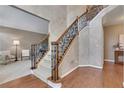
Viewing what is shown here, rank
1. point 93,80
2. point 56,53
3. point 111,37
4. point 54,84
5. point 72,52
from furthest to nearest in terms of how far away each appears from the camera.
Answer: point 111,37 < point 72,52 < point 93,80 < point 56,53 < point 54,84

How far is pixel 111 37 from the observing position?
5156mm

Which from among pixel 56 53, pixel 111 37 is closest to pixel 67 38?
pixel 56 53

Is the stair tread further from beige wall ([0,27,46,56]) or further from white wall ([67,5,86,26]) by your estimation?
white wall ([67,5,86,26])

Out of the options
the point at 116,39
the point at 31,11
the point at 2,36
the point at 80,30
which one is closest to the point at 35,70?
the point at 2,36

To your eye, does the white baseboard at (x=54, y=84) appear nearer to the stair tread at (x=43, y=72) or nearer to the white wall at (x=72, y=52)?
the stair tread at (x=43, y=72)

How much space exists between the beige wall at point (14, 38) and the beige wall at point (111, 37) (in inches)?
166

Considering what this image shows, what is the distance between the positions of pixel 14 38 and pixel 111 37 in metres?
4.83

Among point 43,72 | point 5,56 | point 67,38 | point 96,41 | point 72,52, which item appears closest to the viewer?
point 5,56

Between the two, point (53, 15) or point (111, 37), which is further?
point (111, 37)

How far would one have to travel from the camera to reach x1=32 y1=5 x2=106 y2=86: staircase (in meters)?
2.38

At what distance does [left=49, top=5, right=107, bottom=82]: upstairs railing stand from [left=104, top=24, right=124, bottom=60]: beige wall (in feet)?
6.01

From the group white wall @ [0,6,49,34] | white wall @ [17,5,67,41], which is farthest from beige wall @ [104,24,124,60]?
white wall @ [0,6,49,34]

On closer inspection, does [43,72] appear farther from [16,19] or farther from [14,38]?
[16,19]
